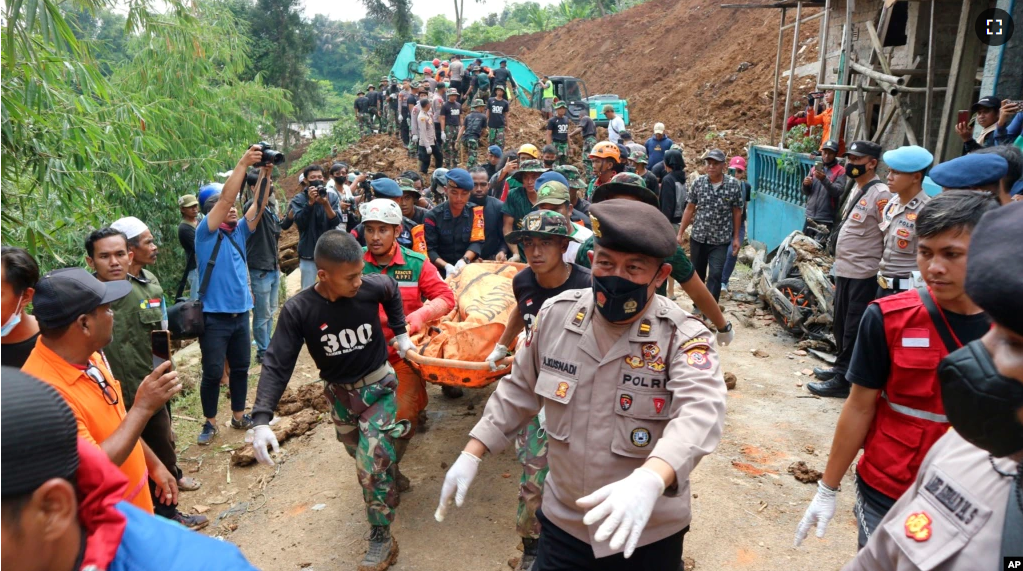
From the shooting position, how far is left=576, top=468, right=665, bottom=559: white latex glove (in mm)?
1724

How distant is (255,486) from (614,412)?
141 inches

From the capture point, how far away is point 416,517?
14.3 ft

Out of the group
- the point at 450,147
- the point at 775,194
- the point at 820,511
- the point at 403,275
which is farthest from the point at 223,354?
the point at 450,147

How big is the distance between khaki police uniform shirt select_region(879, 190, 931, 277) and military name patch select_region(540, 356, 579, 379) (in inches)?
131

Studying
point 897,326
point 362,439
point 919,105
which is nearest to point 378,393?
point 362,439

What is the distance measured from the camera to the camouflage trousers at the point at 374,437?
381 centimetres

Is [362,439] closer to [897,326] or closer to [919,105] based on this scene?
[897,326]

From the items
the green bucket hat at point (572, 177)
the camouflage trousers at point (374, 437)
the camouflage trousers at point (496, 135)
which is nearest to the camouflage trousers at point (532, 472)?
the camouflage trousers at point (374, 437)

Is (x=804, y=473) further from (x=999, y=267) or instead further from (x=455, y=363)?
(x=999, y=267)

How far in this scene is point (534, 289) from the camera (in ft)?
12.3

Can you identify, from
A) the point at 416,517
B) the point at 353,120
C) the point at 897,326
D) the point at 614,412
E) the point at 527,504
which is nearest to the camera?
the point at 614,412

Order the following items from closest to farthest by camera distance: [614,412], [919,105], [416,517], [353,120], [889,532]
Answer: [889,532] < [614,412] < [416,517] < [919,105] < [353,120]

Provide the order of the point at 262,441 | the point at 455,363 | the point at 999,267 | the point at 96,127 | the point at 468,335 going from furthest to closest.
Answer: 1. the point at 96,127
2. the point at 468,335
3. the point at 455,363
4. the point at 262,441
5. the point at 999,267

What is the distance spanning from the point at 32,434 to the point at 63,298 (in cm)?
164
